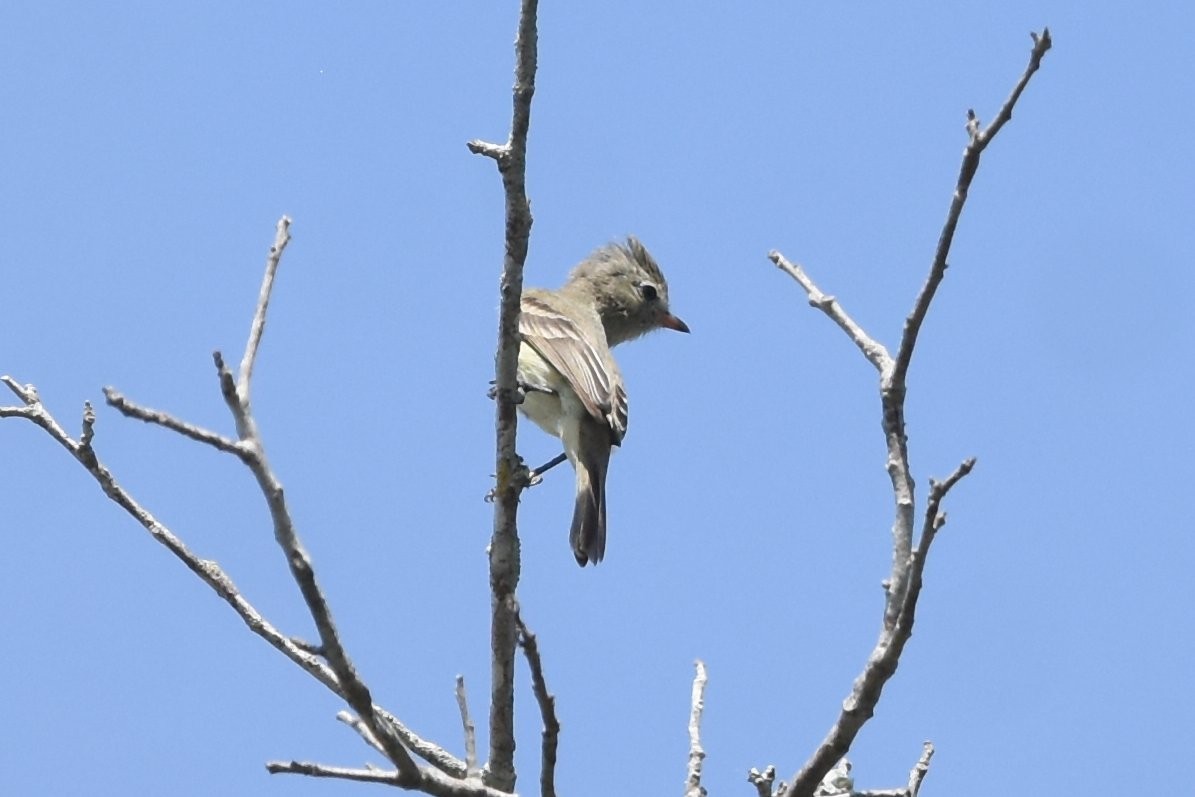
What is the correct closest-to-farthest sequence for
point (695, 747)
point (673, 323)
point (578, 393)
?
point (695, 747), point (578, 393), point (673, 323)

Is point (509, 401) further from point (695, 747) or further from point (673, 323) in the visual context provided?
point (673, 323)

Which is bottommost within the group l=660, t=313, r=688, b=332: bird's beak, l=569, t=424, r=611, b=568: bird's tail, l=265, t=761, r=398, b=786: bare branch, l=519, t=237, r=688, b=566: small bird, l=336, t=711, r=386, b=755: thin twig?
l=265, t=761, r=398, b=786: bare branch

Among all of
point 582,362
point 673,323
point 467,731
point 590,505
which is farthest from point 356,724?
point 673,323

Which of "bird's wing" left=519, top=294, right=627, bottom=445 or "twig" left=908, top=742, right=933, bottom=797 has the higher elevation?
"bird's wing" left=519, top=294, right=627, bottom=445

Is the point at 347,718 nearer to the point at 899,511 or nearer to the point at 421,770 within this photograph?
the point at 421,770

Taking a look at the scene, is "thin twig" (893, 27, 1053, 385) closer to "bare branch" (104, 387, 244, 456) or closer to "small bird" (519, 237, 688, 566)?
"bare branch" (104, 387, 244, 456)

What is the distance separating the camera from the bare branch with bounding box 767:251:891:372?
Answer: 13.2 feet

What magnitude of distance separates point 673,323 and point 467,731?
6.80 m

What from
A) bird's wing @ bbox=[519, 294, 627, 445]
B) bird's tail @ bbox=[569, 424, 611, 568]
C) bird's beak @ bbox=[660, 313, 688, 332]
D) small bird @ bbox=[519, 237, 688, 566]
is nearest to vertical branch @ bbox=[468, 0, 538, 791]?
small bird @ bbox=[519, 237, 688, 566]

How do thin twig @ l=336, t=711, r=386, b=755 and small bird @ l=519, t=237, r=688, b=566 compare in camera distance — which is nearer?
thin twig @ l=336, t=711, r=386, b=755

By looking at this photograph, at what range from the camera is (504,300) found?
A: 14.0 feet

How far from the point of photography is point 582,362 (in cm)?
798

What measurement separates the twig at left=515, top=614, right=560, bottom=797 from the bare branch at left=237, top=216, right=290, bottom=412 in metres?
0.77

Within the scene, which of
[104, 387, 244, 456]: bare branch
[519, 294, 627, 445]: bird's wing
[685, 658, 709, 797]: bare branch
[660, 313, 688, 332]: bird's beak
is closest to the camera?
[104, 387, 244, 456]: bare branch
